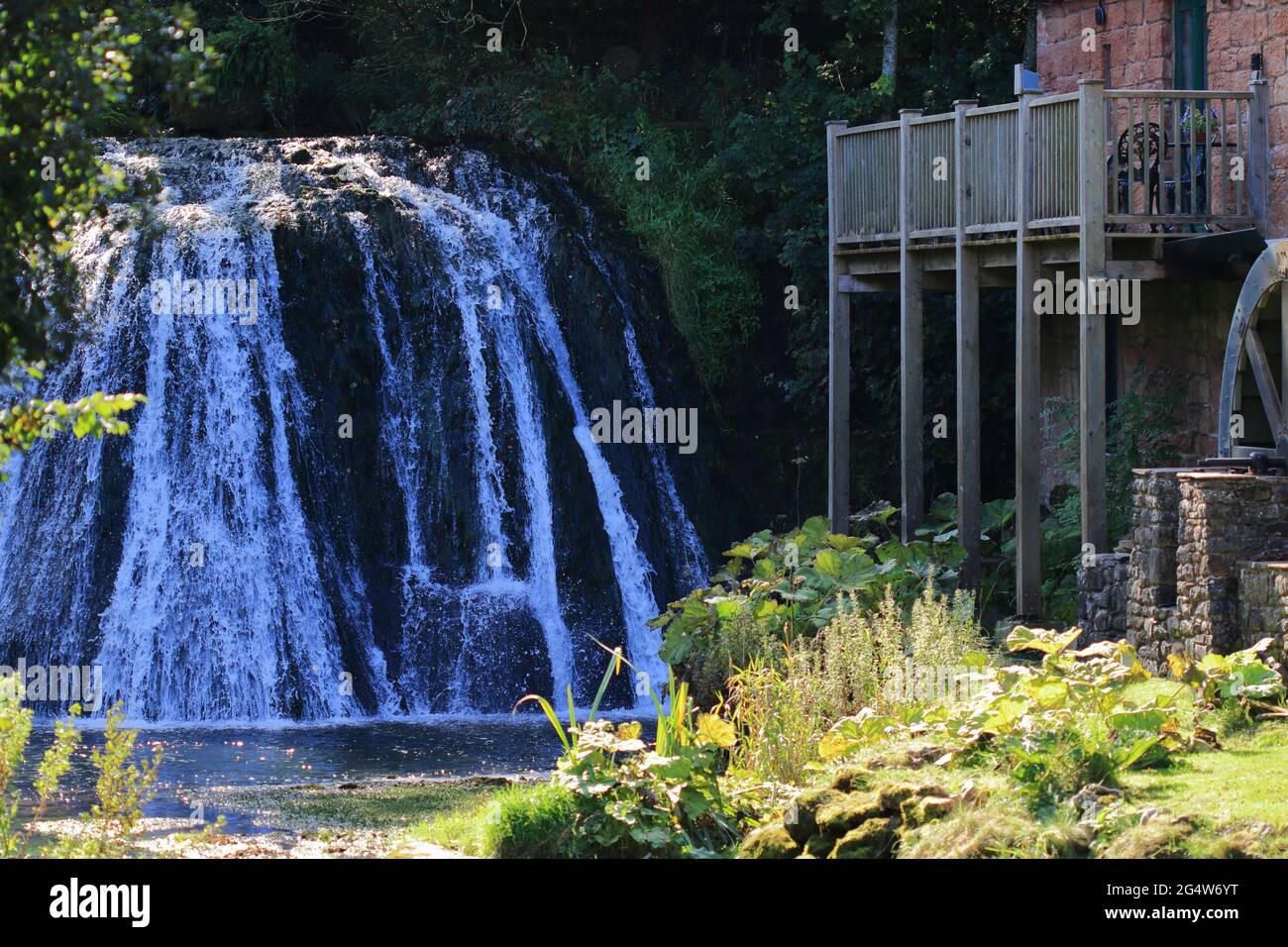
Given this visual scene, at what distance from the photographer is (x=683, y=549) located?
1850cm

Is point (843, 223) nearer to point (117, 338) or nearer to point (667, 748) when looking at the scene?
point (117, 338)

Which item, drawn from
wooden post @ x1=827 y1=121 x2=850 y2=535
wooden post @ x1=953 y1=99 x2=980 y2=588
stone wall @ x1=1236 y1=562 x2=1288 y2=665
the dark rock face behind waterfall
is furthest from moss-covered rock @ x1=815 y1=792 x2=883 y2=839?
wooden post @ x1=827 y1=121 x2=850 y2=535

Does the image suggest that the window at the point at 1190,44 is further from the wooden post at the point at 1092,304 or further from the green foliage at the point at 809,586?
the green foliage at the point at 809,586

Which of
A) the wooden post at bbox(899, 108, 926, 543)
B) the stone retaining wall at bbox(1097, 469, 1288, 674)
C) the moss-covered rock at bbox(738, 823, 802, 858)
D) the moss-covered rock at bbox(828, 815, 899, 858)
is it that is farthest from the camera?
the wooden post at bbox(899, 108, 926, 543)

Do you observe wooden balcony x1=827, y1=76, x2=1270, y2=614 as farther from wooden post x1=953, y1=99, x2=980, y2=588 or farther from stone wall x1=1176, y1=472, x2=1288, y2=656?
stone wall x1=1176, y1=472, x2=1288, y2=656

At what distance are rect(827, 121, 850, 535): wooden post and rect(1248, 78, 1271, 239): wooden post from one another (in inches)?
160

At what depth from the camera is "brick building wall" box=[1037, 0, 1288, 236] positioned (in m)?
14.1

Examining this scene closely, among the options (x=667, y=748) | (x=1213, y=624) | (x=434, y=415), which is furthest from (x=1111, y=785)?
(x=434, y=415)

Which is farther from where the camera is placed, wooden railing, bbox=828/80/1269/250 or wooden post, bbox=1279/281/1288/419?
wooden railing, bbox=828/80/1269/250

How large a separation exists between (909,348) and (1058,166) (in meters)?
2.69

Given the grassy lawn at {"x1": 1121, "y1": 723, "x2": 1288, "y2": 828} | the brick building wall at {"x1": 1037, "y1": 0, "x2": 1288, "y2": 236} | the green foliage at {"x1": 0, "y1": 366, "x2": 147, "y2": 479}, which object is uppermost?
the brick building wall at {"x1": 1037, "y1": 0, "x2": 1288, "y2": 236}

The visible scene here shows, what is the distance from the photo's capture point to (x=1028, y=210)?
14.0 meters

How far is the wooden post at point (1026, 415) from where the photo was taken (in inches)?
553
